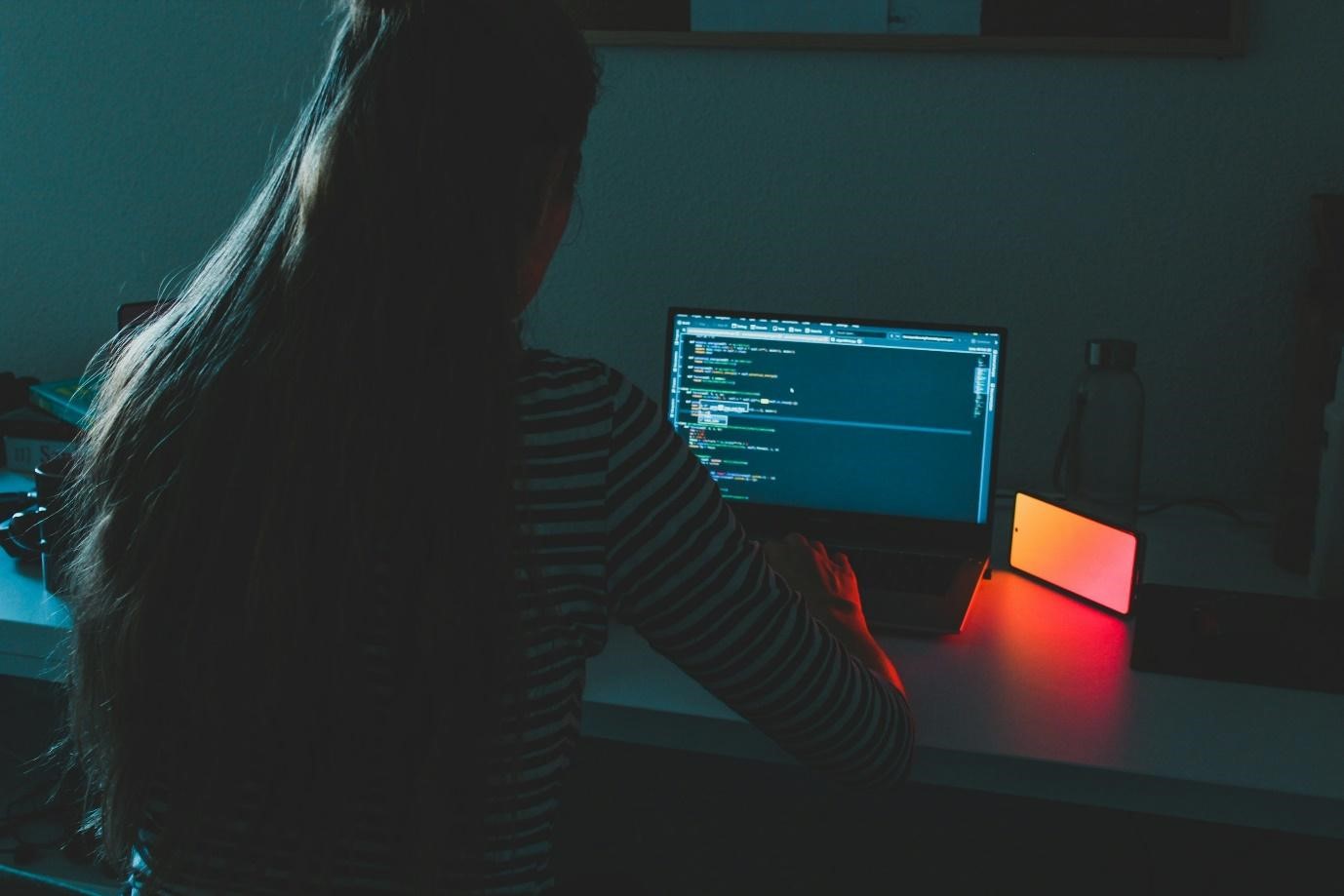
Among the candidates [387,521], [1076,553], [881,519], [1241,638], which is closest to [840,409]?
[881,519]

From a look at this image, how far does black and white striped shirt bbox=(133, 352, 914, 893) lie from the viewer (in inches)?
30.3

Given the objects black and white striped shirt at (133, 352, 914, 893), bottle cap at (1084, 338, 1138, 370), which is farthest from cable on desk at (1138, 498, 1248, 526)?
black and white striped shirt at (133, 352, 914, 893)

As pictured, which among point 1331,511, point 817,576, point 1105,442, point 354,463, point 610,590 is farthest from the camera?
point 1105,442

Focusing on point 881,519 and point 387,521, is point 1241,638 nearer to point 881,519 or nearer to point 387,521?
point 881,519

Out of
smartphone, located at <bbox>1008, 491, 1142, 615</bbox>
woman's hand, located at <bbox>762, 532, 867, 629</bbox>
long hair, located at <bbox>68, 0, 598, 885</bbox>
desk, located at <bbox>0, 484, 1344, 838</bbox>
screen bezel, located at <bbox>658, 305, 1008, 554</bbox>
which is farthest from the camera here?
screen bezel, located at <bbox>658, 305, 1008, 554</bbox>

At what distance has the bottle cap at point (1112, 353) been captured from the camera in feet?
4.82

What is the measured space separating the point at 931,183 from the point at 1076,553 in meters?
0.57

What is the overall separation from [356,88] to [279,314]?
0.14 m

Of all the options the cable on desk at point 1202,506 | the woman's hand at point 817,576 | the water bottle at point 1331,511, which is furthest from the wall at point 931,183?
the woman's hand at point 817,576

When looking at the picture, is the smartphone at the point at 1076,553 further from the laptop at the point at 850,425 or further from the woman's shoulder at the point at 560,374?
the woman's shoulder at the point at 560,374

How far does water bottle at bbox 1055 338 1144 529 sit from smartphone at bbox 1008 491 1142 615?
18cm

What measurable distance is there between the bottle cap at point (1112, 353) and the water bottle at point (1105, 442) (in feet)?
0.25

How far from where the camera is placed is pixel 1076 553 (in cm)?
134

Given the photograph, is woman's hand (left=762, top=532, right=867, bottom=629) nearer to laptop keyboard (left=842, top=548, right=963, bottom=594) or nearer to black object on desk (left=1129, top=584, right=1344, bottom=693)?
laptop keyboard (left=842, top=548, right=963, bottom=594)
